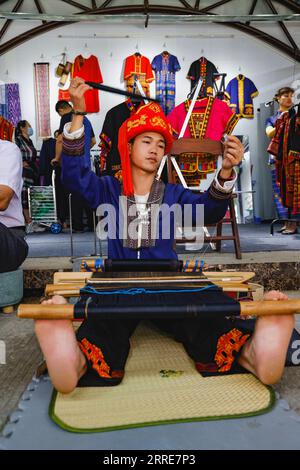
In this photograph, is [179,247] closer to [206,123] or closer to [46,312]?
[206,123]

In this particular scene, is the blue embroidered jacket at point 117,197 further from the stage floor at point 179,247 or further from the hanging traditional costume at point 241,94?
the hanging traditional costume at point 241,94

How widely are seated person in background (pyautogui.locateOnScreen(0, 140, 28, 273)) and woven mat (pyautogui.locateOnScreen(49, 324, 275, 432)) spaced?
0.93 metres

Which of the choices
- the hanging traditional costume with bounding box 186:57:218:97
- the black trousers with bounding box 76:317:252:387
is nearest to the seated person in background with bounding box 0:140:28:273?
the black trousers with bounding box 76:317:252:387

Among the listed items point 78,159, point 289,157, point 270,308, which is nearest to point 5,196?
point 78,159

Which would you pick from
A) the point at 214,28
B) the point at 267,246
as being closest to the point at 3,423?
the point at 267,246

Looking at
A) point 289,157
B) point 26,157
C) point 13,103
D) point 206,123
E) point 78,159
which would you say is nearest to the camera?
point 78,159

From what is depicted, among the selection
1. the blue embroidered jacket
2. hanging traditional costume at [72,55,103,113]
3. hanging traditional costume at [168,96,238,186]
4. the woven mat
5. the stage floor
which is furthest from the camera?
hanging traditional costume at [72,55,103,113]

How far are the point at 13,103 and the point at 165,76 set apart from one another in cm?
243

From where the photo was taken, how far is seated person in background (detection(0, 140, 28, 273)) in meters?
1.97

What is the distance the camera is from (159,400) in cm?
116

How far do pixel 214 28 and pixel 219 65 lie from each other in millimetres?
612

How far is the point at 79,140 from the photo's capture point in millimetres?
1566

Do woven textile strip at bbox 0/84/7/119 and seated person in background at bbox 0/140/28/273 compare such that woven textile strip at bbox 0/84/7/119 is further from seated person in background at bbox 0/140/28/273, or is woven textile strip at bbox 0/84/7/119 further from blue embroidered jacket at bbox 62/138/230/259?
blue embroidered jacket at bbox 62/138/230/259
